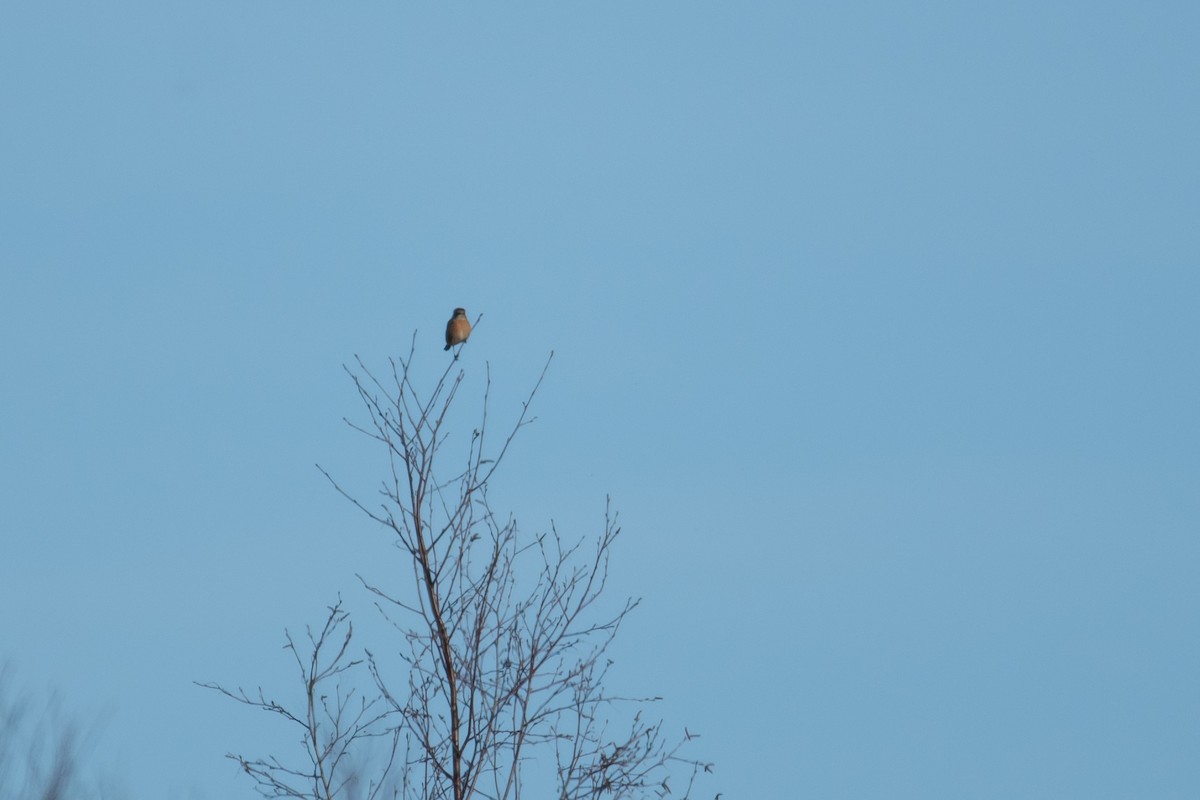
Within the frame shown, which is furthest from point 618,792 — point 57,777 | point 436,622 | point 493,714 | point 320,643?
point 57,777

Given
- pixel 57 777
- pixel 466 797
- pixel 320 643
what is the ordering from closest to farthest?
pixel 466 797
pixel 320 643
pixel 57 777

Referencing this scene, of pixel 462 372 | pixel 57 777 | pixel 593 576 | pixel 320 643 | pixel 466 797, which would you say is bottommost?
pixel 466 797

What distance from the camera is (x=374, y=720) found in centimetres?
738

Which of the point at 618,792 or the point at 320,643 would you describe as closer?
the point at 618,792

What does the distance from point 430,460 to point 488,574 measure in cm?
60

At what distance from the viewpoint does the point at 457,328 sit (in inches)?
560

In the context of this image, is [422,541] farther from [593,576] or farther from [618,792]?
[618,792]

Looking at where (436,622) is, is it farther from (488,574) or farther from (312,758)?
(312,758)

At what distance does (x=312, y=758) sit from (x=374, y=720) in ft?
1.13

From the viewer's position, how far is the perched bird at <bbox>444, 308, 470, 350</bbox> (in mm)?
14141

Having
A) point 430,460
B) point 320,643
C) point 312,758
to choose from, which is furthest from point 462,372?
point 312,758

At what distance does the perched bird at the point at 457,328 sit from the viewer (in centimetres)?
1414

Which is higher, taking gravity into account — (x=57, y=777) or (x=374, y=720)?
(x=57, y=777)

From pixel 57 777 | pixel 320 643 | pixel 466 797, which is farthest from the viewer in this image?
pixel 57 777
